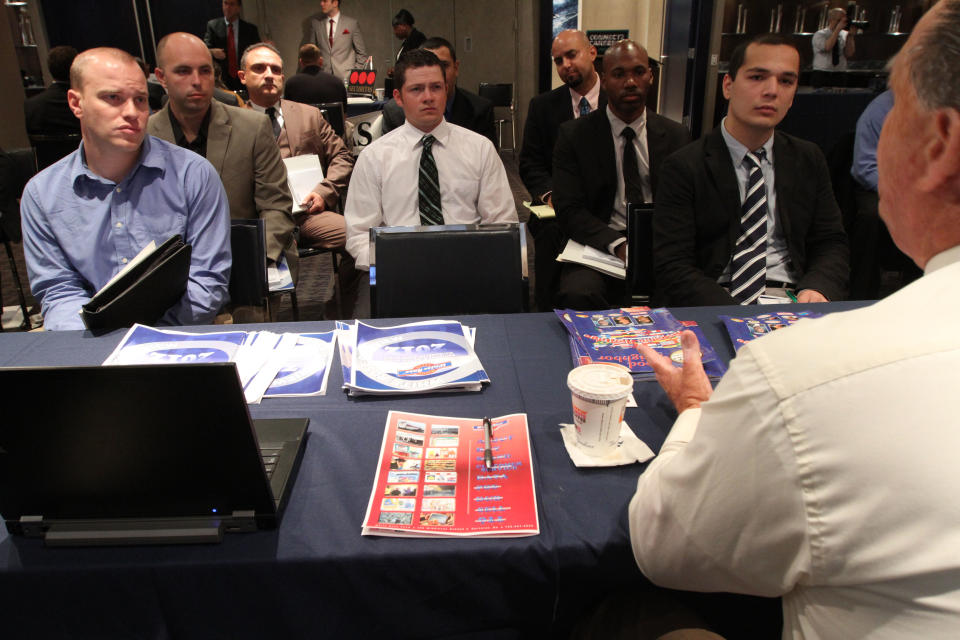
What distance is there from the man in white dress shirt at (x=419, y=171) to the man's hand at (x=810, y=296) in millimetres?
1343

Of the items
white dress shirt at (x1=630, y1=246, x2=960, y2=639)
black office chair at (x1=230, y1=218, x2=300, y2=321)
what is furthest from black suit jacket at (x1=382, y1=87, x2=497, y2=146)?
white dress shirt at (x1=630, y1=246, x2=960, y2=639)

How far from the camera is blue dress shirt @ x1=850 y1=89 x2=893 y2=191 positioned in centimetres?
340

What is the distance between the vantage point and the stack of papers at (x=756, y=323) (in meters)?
1.57

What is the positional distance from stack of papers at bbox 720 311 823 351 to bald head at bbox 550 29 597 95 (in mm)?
2655

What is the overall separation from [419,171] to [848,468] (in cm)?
251

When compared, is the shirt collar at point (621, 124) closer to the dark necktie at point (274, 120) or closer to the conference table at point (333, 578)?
the dark necktie at point (274, 120)

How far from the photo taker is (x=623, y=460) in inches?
45.5

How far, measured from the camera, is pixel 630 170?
3.04 meters

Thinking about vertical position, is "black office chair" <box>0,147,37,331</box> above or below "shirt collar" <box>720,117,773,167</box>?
below

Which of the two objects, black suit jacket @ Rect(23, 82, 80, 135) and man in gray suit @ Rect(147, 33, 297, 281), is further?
black suit jacket @ Rect(23, 82, 80, 135)

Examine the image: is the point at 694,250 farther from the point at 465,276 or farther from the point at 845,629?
the point at 845,629

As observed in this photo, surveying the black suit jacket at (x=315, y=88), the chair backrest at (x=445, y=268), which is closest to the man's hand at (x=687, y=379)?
the chair backrest at (x=445, y=268)

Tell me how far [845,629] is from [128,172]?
231 cm

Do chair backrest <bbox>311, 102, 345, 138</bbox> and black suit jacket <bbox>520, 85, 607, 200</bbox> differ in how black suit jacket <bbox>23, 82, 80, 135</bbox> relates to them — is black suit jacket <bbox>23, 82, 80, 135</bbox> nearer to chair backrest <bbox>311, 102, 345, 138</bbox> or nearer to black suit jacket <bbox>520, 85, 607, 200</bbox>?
chair backrest <bbox>311, 102, 345, 138</bbox>
